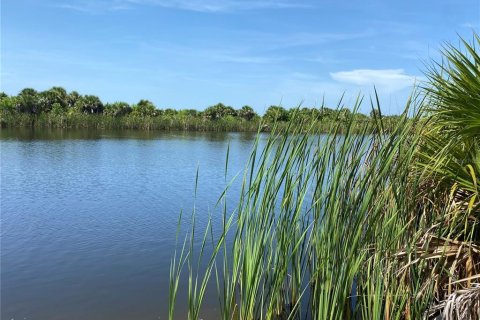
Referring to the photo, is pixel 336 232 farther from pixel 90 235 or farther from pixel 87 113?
pixel 87 113

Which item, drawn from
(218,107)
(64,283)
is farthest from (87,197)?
(218,107)

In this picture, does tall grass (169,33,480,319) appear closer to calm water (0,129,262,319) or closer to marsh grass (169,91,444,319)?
marsh grass (169,91,444,319)

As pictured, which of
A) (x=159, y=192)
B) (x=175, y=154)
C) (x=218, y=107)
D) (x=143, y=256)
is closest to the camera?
(x=143, y=256)

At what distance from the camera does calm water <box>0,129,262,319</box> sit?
19.4ft

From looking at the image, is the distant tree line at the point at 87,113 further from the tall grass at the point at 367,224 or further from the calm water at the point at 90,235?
the tall grass at the point at 367,224

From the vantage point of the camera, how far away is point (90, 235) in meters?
8.88

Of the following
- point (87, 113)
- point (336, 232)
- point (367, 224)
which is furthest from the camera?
point (87, 113)

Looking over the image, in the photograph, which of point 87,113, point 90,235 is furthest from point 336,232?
point 87,113

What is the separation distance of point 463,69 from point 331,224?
1.65 metres

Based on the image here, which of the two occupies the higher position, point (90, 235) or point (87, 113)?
point (87, 113)

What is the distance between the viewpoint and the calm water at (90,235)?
591 centimetres

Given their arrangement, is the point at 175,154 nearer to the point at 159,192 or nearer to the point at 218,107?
the point at 159,192

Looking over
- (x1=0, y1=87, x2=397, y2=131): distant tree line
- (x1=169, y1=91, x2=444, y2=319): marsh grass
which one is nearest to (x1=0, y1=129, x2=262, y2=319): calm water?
(x1=169, y1=91, x2=444, y2=319): marsh grass

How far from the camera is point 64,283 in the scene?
650 cm
